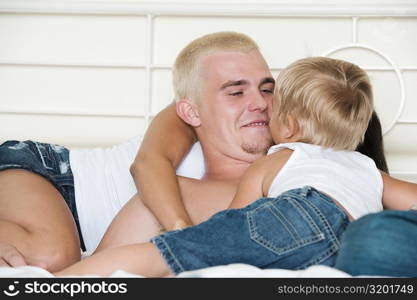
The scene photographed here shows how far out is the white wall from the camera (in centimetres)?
272

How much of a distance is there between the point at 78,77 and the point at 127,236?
1274 millimetres

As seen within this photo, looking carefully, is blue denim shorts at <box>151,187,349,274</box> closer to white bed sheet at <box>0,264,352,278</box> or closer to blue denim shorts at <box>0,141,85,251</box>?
white bed sheet at <box>0,264,352,278</box>

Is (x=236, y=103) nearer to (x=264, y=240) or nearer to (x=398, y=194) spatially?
(x=398, y=194)

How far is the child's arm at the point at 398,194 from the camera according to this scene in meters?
1.65

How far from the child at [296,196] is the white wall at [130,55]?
99cm

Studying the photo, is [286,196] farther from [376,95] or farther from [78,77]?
[78,77]

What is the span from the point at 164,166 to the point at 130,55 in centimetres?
116

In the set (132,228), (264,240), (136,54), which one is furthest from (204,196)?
(136,54)

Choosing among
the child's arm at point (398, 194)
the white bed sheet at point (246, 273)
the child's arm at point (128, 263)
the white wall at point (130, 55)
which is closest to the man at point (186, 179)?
the child's arm at point (128, 263)

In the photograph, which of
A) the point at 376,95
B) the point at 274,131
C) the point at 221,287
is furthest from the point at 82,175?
the point at 376,95

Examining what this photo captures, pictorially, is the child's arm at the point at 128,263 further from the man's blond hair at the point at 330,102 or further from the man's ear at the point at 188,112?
the man's ear at the point at 188,112

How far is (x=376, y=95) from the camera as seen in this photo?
107 inches

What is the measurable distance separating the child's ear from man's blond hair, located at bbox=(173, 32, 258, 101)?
1.27 ft

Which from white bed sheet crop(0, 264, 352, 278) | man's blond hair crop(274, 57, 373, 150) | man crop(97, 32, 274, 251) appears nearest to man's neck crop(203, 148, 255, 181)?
man crop(97, 32, 274, 251)
